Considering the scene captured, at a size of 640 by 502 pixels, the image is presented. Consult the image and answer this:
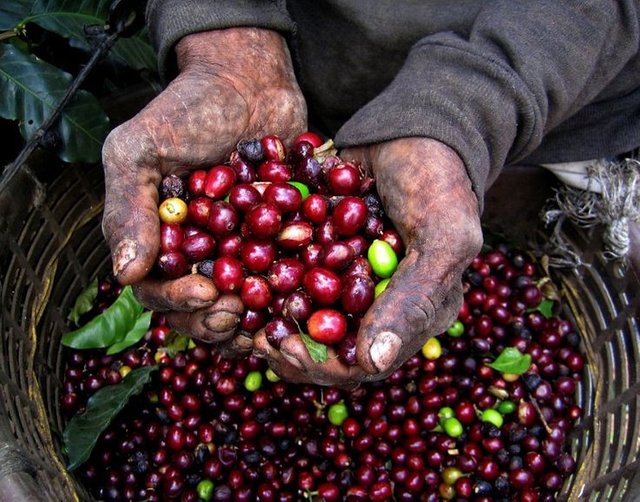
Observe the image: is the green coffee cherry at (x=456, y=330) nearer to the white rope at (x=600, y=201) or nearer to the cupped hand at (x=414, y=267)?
the white rope at (x=600, y=201)

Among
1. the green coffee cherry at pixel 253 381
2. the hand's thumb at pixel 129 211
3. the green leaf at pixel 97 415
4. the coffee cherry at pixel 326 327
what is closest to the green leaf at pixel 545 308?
the green coffee cherry at pixel 253 381

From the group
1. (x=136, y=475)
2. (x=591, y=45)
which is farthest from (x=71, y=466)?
(x=591, y=45)

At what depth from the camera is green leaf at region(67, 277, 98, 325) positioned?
290cm

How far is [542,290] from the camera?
10.4ft

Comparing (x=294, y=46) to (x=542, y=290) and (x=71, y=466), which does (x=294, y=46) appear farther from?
(x=71, y=466)

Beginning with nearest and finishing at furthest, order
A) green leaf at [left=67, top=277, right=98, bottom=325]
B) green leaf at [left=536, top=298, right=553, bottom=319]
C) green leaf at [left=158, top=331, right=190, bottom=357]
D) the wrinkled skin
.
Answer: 1. the wrinkled skin
2. green leaf at [left=158, top=331, right=190, bottom=357]
3. green leaf at [left=67, top=277, right=98, bottom=325]
4. green leaf at [left=536, top=298, right=553, bottom=319]

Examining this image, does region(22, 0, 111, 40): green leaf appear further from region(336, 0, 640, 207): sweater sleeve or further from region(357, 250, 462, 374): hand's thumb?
region(357, 250, 462, 374): hand's thumb

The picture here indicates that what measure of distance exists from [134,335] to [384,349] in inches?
60.3

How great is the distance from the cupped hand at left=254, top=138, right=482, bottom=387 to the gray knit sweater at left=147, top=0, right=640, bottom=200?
106 mm

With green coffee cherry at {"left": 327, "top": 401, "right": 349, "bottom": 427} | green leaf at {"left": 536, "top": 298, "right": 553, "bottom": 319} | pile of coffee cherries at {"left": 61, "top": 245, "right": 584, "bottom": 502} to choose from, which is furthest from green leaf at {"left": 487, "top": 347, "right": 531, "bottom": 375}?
green coffee cherry at {"left": 327, "top": 401, "right": 349, "bottom": 427}

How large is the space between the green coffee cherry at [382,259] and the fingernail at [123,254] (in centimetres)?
72

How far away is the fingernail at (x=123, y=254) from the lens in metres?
1.82

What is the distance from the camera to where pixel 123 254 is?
1.82 m

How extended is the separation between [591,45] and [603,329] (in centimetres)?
127
